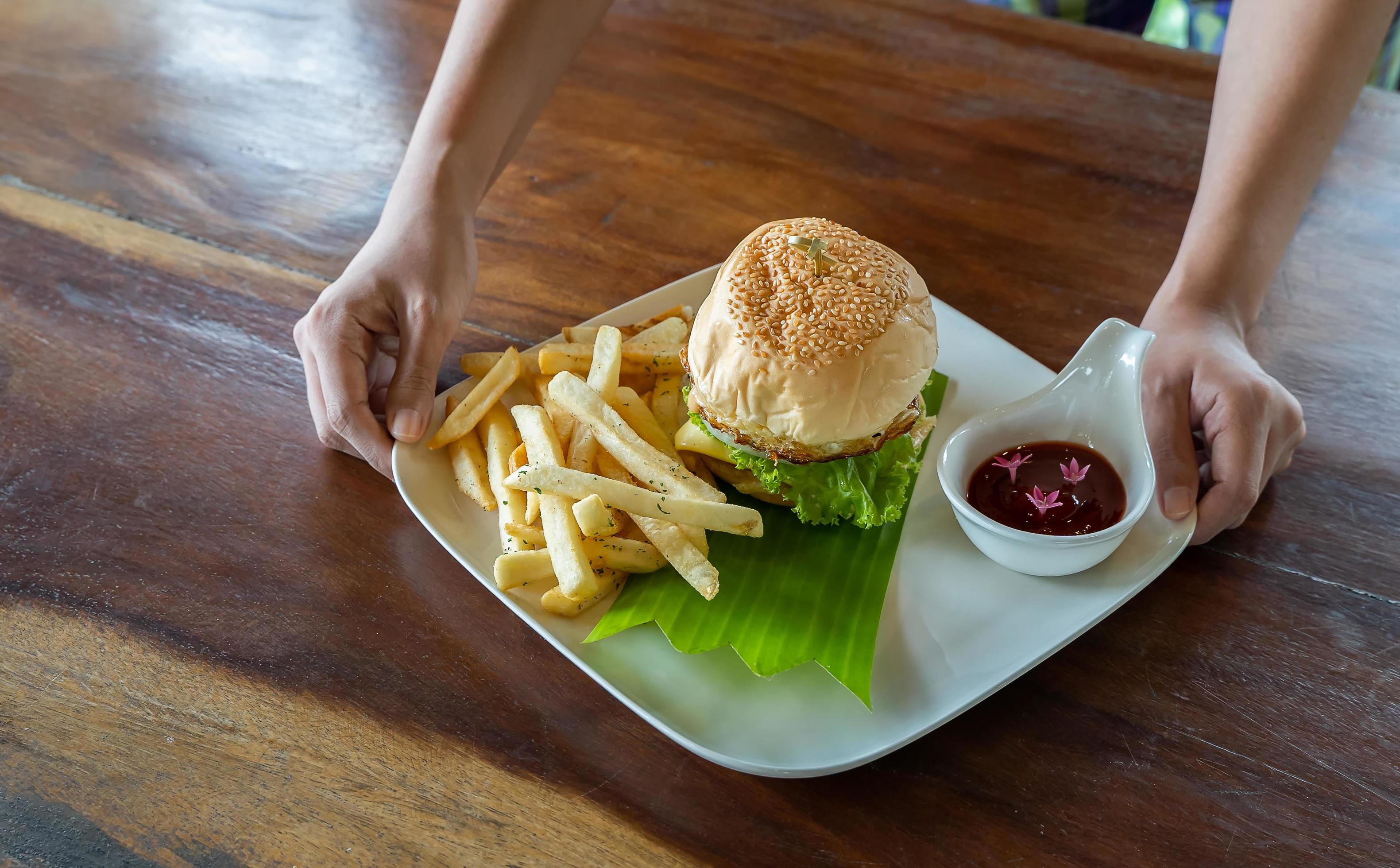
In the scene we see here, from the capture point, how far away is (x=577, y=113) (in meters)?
3.29

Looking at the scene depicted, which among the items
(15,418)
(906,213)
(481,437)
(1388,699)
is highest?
(906,213)

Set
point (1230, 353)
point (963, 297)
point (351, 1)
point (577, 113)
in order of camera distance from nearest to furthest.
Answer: point (1230, 353) → point (963, 297) → point (577, 113) → point (351, 1)

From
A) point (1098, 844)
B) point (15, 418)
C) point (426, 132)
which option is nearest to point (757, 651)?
point (1098, 844)

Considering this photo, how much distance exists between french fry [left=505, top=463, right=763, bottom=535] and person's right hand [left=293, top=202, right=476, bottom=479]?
0.42 meters

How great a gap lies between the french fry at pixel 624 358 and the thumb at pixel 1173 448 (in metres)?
1.08

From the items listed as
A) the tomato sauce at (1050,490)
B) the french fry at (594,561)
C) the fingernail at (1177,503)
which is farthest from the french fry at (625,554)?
the fingernail at (1177,503)

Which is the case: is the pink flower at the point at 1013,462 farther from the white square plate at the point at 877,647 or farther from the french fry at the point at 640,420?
the french fry at the point at 640,420

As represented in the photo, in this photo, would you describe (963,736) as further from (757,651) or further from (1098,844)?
(757,651)

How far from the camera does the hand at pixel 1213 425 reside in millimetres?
1898

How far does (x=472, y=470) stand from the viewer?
2.08m

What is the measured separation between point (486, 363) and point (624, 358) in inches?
13.5

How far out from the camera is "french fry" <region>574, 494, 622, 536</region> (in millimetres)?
1765

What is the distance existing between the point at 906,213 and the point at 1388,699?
5.92ft

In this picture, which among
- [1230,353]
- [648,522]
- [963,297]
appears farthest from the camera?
[963,297]
